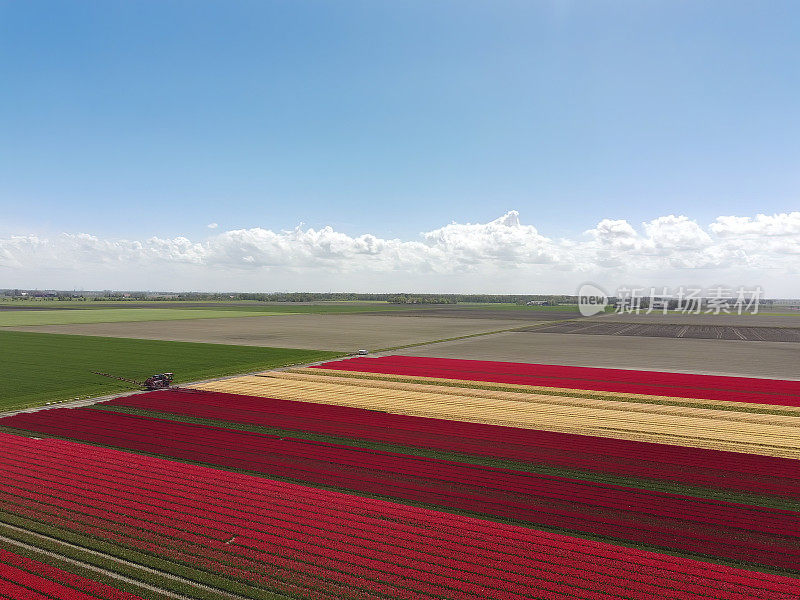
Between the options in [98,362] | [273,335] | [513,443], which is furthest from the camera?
[273,335]

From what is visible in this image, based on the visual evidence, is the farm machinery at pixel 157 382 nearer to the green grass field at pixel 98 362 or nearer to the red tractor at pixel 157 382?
the red tractor at pixel 157 382

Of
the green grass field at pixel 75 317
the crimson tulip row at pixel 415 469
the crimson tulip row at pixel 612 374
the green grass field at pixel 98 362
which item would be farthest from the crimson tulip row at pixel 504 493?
the green grass field at pixel 75 317

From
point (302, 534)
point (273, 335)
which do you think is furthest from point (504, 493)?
point (273, 335)

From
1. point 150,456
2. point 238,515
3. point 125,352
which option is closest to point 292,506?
point 238,515

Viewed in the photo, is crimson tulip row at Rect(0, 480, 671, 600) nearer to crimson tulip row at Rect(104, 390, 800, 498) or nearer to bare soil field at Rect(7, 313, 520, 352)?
crimson tulip row at Rect(104, 390, 800, 498)

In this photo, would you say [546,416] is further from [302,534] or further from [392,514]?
[302,534]

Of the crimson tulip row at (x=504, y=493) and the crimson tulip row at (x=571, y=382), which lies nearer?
the crimson tulip row at (x=504, y=493)

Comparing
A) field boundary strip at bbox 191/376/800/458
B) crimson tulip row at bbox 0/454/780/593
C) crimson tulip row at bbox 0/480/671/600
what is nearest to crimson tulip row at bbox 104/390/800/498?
field boundary strip at bbox 191/376/800/458
